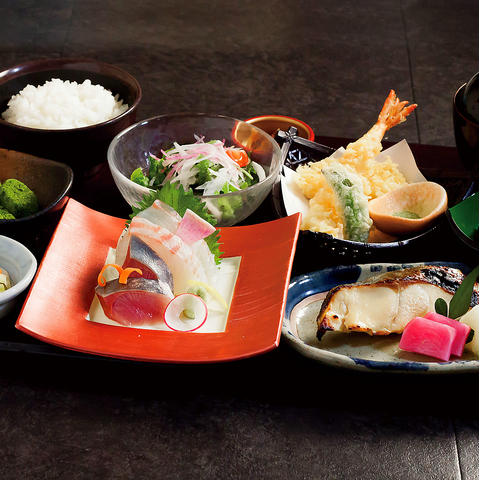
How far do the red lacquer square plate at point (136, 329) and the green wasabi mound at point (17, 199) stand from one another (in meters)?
0.16

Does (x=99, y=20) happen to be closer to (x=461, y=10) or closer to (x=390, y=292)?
(x=461, y=10)

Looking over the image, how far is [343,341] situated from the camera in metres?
1.29

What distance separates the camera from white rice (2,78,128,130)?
1.80 meters

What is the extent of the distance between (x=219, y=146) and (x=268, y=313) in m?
0.70

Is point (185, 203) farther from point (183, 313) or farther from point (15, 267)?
point (15, 267)

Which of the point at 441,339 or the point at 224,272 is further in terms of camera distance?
the point at 224,272

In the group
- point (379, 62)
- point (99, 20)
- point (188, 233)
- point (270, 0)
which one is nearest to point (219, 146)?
point (188, 233)

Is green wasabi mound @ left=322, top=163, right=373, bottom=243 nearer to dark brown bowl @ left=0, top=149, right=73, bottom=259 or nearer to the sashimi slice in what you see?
the sashimi slice

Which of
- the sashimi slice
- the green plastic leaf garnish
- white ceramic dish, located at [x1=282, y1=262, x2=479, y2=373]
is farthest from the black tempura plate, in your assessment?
the sashimi slice

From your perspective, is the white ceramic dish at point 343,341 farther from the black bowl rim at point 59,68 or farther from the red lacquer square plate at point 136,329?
the black bowl rim at point 59,68

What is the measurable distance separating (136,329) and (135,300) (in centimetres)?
7

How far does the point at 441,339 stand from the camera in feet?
3.97

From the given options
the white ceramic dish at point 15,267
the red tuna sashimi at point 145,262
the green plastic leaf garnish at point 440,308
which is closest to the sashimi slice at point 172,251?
the red tuna sashimi at point 145,262

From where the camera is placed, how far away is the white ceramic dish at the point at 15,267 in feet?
4.13
